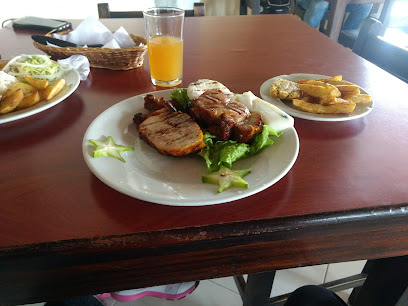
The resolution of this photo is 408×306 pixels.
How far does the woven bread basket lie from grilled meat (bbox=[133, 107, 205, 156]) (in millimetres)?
394

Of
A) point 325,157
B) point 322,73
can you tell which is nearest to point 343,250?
point 325,157

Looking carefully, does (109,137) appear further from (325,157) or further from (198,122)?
(325,157)

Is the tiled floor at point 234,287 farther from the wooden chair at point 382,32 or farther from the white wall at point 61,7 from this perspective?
the white wall at point 61,7

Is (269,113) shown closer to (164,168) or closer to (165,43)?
(164,168)

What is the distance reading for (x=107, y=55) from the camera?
41.4 inches

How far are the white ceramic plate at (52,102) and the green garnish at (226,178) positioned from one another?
0.47 metres

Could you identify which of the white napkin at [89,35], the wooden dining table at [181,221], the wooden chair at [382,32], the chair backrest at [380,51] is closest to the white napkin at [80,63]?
the white napkin at [89,35]

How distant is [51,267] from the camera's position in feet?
1.66

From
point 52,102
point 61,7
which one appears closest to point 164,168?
point 52,102

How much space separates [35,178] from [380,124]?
806 mm

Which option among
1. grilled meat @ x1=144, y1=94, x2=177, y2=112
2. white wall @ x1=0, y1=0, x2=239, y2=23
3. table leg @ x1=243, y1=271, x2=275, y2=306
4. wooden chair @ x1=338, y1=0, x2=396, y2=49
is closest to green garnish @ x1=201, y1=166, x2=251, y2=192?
grilled meat @ x1=144, y1=94, x2=177, y2=112

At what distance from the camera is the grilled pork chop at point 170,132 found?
0.64 meters

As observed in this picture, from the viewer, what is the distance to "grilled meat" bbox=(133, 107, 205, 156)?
636 mm

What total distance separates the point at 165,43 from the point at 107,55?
218 mm
